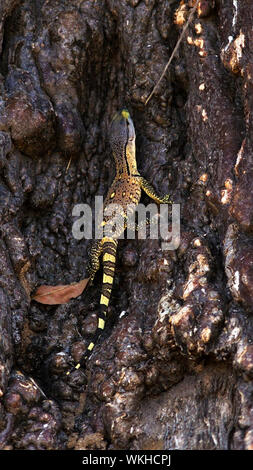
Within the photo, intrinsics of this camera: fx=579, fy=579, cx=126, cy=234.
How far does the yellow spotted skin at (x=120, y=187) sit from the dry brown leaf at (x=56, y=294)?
0.23 meters

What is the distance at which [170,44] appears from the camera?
5.50 m

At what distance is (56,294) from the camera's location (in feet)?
17.2

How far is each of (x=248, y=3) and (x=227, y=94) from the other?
0.70 meters

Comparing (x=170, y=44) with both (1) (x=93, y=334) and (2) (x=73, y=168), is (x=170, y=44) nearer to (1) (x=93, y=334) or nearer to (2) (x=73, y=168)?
(2) (x=73, y=168)

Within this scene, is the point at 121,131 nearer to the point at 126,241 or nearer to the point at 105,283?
the point at 126,241

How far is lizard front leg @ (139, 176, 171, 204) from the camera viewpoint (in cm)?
516

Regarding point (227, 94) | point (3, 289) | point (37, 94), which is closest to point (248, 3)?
point (227, 94)

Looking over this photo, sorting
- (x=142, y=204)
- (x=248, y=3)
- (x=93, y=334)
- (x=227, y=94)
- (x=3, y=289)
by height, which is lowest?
(x=93, y=334)

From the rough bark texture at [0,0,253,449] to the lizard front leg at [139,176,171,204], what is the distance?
0.21 feet

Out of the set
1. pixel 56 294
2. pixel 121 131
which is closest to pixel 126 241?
pixel 56 294

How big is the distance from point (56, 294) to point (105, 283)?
0.46 meters

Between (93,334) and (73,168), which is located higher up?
(73,168)

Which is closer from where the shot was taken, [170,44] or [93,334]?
[93,334]

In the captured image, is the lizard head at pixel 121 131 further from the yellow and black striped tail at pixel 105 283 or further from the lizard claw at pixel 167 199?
the yellow and black striped tail at pixel 105 283
